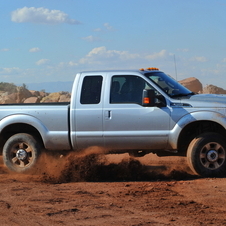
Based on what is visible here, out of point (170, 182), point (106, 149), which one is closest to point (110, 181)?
point (106, 149)

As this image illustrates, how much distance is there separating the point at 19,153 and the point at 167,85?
3071 millimetres

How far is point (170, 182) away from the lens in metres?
7.91

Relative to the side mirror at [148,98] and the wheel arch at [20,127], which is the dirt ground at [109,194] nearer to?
the wheel arch at [20,127]

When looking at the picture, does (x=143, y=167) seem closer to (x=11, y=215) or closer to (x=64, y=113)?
(x=64, y=113)

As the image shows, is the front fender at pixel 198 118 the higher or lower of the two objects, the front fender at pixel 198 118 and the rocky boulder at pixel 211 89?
the lower

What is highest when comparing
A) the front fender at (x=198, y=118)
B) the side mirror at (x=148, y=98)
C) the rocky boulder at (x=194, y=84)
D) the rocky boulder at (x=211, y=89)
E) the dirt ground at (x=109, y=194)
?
the rocky boulder at (x=194, y=84)

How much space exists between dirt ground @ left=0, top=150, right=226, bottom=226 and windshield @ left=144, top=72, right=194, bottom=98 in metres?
1.45

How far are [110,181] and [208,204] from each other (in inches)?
97.4

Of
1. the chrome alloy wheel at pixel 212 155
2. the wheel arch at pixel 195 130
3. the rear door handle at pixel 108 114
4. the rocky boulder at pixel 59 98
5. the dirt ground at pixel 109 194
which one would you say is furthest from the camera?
the rocky boulder at pixel 59 98

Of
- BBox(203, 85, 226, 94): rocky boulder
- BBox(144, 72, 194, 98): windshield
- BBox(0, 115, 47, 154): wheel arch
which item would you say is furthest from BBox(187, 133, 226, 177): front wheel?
BBox(203, 85, 226, 94): rocky boulder

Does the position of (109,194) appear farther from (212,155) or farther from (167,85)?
(167,85)

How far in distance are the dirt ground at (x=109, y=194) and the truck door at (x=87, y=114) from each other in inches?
16.5

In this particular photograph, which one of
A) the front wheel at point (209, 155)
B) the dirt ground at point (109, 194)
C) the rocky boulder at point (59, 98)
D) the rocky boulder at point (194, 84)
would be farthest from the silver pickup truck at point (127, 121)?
the rocky boulder at point (194, 84)

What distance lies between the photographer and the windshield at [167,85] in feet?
27.0
